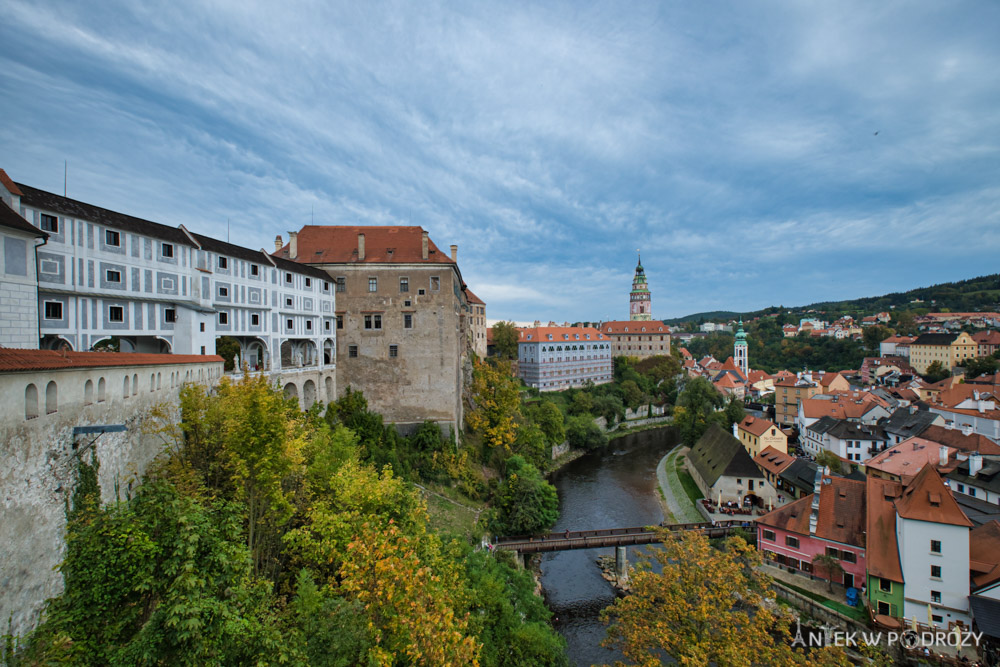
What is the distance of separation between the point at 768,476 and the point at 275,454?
35395 millimetres

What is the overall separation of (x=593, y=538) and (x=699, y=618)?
1281 centimetres

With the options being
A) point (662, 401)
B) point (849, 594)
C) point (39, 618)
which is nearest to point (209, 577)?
point (39, 618)

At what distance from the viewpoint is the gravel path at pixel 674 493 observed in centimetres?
3041

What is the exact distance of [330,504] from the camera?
521 inches

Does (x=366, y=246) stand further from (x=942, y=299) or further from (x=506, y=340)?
(x=942, y=299)

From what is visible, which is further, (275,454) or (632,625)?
(632,625)

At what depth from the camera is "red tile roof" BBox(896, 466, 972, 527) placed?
714 inches

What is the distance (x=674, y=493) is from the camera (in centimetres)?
3509

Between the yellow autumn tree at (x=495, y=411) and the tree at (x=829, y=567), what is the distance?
18441 mm

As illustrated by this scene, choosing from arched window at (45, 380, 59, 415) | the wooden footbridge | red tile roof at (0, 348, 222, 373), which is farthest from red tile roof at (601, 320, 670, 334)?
arched window at (45, 380, 59, 415)

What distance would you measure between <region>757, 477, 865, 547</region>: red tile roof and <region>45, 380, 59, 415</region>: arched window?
2822cm

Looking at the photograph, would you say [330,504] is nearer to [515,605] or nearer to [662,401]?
[515,605]

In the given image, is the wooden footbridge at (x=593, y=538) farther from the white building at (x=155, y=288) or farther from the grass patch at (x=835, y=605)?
the white building at (x=155, y=288)

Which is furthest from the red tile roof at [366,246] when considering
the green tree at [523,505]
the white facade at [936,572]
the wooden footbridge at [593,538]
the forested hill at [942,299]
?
the forested hill at [942,299]
